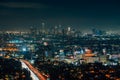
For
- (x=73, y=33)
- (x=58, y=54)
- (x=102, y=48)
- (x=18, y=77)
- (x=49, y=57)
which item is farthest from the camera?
(x=73, y=33)

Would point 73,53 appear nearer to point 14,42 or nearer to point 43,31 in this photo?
point 14,42

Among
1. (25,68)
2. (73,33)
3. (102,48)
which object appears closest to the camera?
(25,68)

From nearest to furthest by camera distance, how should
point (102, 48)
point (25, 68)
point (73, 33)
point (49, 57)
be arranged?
point (25, 68)
point (49, 57)
point (102, 48)
point (73, 33)

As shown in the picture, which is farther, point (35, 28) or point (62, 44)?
point (35, 28)

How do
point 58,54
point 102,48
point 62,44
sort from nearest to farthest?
point 58,54
point 102,48
point 62,44

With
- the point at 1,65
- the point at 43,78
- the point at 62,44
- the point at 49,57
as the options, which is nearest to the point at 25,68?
the point at 1,65

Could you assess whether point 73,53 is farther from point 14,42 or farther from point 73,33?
point 73,33

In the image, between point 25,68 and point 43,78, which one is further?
point 25,68

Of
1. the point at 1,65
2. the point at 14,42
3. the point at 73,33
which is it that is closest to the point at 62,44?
the point at 14,42
